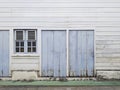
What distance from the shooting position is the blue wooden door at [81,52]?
1297cm

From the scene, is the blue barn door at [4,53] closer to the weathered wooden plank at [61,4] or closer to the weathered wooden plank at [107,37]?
the weathered wooden plank at [61,4]

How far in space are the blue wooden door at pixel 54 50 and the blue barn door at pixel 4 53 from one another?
65.8 inches

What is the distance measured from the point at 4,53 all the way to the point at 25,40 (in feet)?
3.77

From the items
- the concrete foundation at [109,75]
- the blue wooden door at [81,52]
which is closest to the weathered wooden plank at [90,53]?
the blue wooden door at [81,52]

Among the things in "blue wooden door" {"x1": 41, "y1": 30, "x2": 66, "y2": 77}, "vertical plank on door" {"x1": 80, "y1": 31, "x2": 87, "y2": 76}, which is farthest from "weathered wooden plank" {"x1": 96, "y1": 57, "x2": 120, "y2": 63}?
"blue wooden door" {"x1": 41, "y1": 30, "x2": 66, "y2": 77}

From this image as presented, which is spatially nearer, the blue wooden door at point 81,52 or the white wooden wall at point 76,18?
the white wooden wall at point 76,18

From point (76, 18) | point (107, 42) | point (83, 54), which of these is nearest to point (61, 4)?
point (76, 18)

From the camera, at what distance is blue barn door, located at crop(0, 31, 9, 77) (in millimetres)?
12977

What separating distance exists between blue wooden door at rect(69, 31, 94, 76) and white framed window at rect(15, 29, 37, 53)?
5.69ft

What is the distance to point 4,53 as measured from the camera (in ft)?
42.6

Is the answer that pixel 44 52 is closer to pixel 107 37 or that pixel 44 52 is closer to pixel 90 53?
pixel 90 53

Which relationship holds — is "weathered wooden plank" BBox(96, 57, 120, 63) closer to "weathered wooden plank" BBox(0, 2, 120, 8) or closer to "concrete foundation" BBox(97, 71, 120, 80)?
"concrete foundation" BBox(97, 71, 120, 80)

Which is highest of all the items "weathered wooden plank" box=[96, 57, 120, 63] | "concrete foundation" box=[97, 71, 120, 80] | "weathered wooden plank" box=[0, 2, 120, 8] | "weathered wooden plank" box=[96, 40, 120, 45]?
"weathered wooden plank" box=[0, 2, 120, 8]

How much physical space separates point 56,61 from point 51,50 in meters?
0.56
